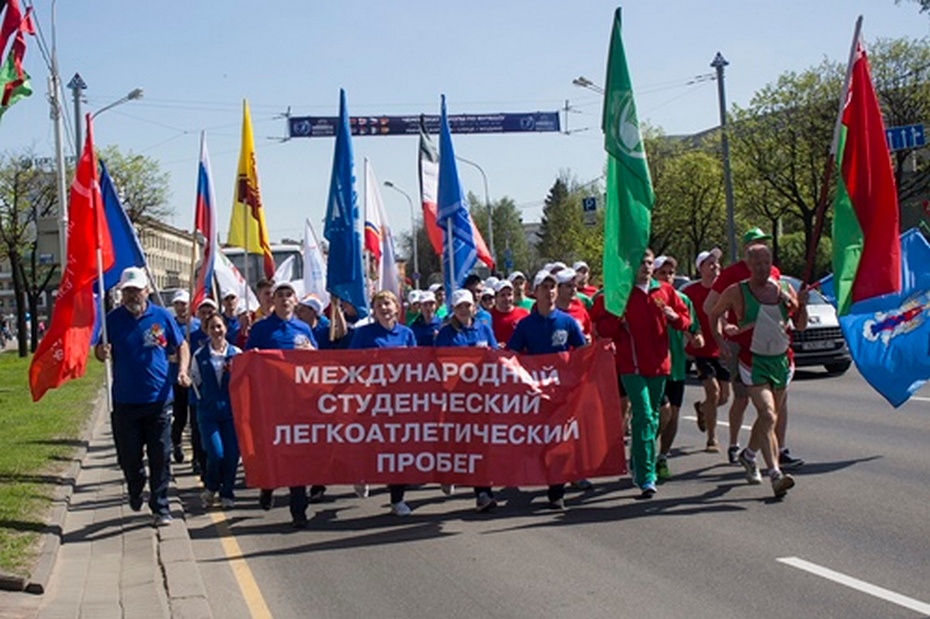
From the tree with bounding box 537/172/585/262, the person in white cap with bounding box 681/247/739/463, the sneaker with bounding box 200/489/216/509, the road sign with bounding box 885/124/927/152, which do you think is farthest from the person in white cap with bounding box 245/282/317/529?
the tree with bounding box 537/172/585/262

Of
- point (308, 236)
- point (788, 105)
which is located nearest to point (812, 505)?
point (308, 236)

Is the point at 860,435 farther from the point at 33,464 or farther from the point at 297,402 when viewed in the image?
the point at 33,464

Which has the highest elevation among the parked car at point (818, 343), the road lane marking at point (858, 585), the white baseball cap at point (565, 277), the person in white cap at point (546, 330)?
the white baseball cap at point (565, 277)

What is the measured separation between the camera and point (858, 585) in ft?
21.4

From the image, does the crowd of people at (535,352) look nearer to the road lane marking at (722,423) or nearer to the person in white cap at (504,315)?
the person in white cap at (504,315)

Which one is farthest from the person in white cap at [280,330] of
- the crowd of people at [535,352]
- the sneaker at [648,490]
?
the sneaker at [648,490]

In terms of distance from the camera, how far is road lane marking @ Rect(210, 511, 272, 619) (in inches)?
269

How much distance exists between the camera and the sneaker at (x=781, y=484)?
9.05m

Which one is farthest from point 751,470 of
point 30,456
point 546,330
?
point 30,456

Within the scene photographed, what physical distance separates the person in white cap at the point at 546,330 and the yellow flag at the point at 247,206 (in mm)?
4539

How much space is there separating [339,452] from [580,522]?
1.86 meters

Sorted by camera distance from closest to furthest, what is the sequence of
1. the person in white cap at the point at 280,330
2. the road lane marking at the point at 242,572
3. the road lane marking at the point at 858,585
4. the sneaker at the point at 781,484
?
the road lane marking at the point at 858,585
the road lane marking at the point at 242,572
the sneaker at the point at 781,484
the person in white cap at the point at 280,330

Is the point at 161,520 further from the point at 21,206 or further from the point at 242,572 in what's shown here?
the point at 21,206

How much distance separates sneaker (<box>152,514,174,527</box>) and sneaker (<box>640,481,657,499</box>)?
3575 mm
